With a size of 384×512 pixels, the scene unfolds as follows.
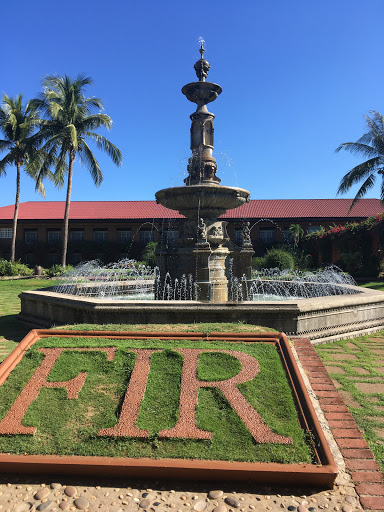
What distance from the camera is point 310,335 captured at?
657cm

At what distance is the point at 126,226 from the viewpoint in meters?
33.2

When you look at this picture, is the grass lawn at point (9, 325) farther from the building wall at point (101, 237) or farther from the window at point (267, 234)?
the window at point (267, 234)

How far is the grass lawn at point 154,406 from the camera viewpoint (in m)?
3.06

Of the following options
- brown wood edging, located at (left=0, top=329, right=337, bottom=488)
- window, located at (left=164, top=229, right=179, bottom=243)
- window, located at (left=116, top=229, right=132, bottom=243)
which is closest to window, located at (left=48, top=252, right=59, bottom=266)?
window, located at (left=116, top=229, right=132, bottom=243)

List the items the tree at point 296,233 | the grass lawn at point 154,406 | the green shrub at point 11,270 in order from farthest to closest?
the tree at point 296,233 < the green shrub at point 11,270 < the grass lawn at point 154,406

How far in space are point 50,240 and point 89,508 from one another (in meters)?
32.9

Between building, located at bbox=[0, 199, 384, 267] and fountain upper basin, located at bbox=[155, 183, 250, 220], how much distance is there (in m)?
21.7

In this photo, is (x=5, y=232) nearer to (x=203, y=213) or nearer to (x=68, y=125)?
(x=68, y=125)

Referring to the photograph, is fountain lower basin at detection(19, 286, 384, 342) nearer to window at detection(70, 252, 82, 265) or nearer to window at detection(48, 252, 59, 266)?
window at detection(70, 252, 82, 265)

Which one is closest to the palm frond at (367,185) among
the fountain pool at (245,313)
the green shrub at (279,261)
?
the green shrub at (279,261)

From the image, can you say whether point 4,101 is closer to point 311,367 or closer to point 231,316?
point 231,316

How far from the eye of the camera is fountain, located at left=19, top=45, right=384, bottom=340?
251 inches

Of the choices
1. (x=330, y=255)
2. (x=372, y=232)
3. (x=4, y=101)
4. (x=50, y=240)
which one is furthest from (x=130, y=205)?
(x=372, y=232)

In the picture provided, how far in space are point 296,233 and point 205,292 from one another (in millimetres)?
22902
